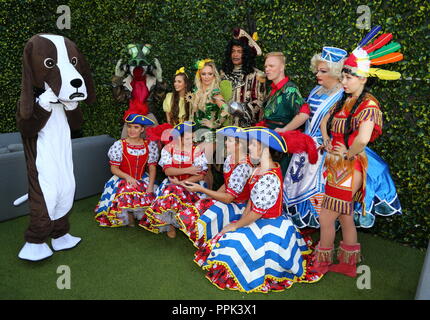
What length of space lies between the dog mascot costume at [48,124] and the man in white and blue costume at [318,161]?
80.9 inches

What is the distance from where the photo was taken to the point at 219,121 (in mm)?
4242

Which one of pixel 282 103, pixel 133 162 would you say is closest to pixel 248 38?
pixel 282 103

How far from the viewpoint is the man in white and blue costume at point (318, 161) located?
141 inches

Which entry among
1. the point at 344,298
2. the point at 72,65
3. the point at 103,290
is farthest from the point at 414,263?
the point at 72,65

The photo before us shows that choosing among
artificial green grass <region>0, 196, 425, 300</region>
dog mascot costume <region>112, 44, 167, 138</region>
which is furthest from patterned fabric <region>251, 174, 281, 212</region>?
dog mascot costume <region>112, 44, 167, 138</region>

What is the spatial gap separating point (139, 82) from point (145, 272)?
228cm

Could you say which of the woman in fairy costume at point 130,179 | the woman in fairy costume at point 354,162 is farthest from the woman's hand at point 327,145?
the woman in fairy costume at point 130,179

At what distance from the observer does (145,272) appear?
11.3 feet

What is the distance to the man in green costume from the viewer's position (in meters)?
3.77

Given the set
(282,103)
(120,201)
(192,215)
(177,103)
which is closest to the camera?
(192,215)

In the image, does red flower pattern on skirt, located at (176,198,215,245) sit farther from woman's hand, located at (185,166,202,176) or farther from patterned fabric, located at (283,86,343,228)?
patterned fabric, located at (283,86,343,228)

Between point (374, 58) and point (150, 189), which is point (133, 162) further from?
point (374, 58)

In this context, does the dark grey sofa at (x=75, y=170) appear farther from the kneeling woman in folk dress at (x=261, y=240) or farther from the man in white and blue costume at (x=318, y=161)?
the man in white and blue costume at (x=318, y=161)

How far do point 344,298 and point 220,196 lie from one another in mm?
1280
